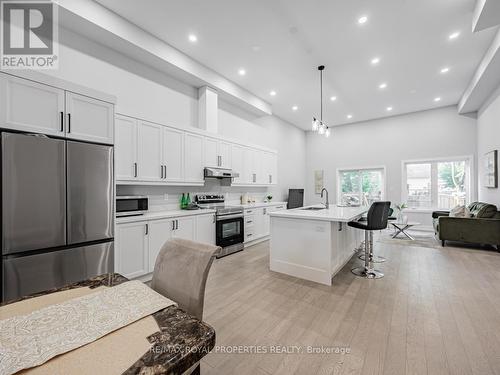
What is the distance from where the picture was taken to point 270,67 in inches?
171

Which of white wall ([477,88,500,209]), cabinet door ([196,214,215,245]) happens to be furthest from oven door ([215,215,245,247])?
white wall ([477,88,500,209])

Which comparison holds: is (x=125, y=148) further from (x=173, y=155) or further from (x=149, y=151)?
(x=173, y=155)

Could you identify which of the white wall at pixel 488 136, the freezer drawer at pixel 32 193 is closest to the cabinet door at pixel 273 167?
the white wall at pixel 488 136

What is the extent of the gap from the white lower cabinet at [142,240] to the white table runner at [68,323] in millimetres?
1978

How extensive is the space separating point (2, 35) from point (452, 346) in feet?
17.8

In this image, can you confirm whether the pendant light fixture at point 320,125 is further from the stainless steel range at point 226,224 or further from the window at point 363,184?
the window at point 363,184

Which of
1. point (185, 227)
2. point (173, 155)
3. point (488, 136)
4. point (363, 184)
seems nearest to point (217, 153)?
point (173, 155)

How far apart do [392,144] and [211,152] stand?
5.97m

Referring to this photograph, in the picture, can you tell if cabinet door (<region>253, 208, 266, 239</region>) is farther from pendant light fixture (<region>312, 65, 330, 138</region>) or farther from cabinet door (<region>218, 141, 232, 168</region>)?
pendant light fixture (<region>312, 65, 330, 138</region>)

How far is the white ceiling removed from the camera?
293cm

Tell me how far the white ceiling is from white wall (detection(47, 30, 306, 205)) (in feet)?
2.10

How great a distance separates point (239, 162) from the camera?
5.28 metres

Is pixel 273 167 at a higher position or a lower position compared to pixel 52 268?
higher

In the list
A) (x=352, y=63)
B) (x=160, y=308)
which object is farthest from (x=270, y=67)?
(x=160, y=308)
